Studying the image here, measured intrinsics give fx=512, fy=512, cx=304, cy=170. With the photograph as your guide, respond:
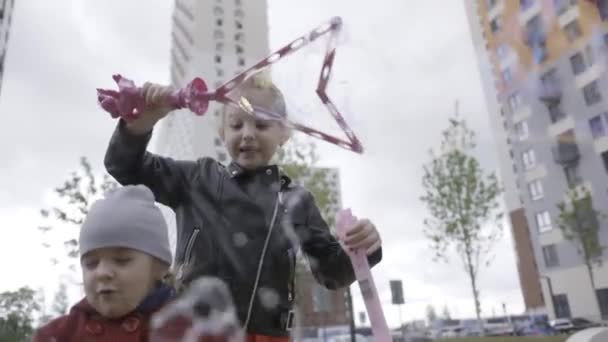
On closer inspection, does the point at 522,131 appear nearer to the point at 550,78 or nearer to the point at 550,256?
the point at 550,78

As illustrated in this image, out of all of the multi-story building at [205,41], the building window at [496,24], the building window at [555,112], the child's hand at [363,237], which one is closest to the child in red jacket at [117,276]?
the child's hand at [363,237]

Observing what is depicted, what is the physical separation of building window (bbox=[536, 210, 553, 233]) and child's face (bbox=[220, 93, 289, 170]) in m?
27.5

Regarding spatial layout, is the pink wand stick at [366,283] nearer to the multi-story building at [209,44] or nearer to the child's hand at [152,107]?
the child's hand at [152,107]

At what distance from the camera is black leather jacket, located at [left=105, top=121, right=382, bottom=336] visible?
1608mm

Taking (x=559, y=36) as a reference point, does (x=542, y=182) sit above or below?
below

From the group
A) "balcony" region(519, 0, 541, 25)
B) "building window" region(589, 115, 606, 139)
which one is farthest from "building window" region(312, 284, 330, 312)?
"building window" region(589, 115, 606, 139)

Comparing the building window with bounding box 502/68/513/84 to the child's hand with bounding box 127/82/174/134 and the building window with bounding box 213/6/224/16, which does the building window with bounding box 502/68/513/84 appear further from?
the building window with bounding box 213/6/224/16

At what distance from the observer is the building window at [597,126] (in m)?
19.0

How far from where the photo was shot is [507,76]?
16469mm

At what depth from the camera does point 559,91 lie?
67.1 ft

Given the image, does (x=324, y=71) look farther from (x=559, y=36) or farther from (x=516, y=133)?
(x=516, y=133)

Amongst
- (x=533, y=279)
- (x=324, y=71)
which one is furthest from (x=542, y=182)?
(x=324, y=71)

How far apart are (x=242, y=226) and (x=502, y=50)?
16.1 meters

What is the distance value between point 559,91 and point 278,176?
21.5 m
